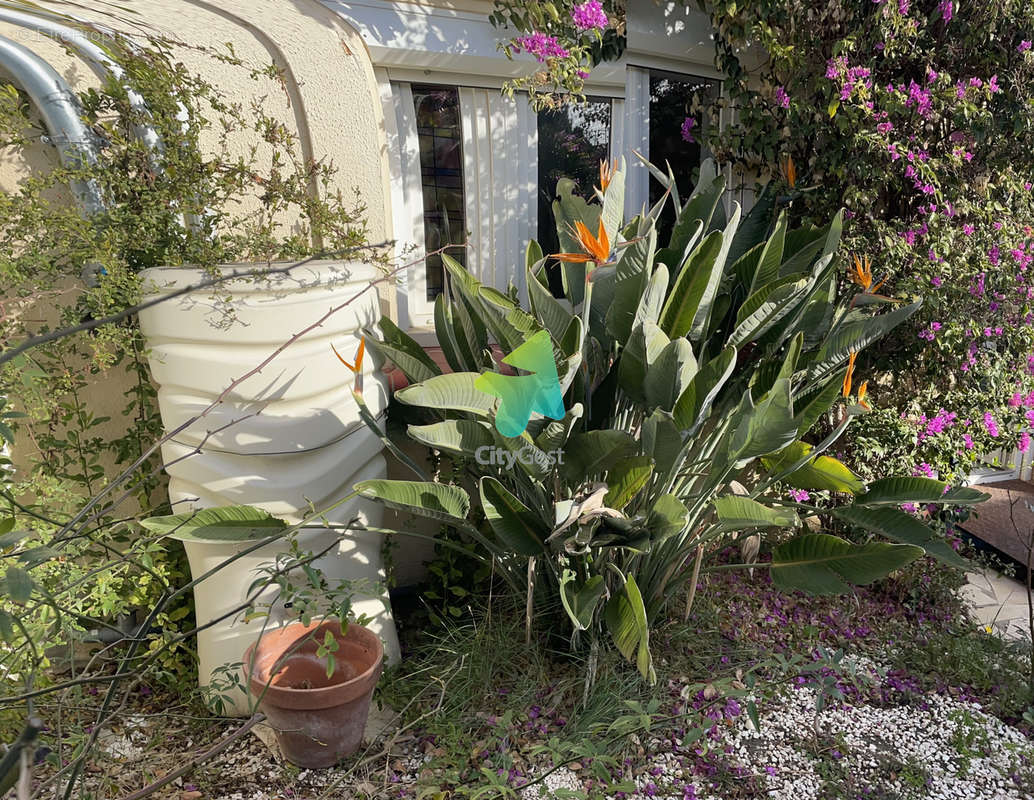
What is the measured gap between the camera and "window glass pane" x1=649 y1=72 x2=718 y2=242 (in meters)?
3.36

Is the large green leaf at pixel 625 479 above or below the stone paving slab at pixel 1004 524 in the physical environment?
above

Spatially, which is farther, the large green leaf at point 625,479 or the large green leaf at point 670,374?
the large green leaf at point 625,479

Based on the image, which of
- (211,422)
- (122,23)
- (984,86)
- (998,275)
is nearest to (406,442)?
(211,422)

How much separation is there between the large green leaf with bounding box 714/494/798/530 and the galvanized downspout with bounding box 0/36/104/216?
1960mm

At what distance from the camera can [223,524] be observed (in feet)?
5.95

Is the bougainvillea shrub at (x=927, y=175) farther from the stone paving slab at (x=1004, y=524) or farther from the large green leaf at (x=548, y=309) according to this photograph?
the large green leaf at (x=548, y=309)

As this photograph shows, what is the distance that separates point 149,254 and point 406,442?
1.11 m

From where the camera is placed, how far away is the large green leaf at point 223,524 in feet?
5.83

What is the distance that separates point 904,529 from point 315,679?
1.86m

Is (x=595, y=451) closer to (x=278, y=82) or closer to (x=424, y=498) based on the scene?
(x=424, y=498)

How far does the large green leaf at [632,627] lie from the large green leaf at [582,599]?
0.07m

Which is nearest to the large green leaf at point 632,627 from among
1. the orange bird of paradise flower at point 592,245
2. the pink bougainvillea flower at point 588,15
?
the orange bird of paradise flower at point 592,245

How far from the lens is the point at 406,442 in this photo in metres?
2.65

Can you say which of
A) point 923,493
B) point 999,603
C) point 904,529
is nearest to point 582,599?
point 904,529
